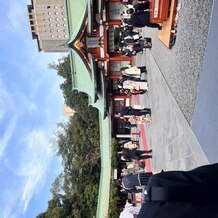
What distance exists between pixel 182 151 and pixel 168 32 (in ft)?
17.0

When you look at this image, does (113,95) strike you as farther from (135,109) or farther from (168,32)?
(168,32)

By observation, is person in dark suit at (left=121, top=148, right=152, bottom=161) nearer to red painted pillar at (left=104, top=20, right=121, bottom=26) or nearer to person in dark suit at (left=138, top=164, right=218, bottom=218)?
red painted pillar at (left=104, top=20, right=121, bottom=26)

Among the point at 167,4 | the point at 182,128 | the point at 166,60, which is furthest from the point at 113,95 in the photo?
the point at 182,128

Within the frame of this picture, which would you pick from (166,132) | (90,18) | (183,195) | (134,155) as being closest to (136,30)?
(90,18)

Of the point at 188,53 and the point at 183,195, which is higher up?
the point at 183,195

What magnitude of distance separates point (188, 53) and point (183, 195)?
29.9 feet

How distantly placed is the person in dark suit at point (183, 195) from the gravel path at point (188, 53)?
6.94 meters

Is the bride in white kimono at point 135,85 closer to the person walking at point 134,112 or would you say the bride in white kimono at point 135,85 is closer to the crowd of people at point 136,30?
the person walking at point 134,112

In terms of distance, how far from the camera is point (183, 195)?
4402 millimetres

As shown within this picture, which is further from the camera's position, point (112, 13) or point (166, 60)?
point (112, 13)

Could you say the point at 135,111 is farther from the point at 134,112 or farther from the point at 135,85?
the point at 135,85

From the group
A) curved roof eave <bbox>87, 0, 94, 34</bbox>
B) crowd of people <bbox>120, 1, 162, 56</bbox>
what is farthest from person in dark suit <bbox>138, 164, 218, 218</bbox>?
curved roof eave <bbox>87, 0, 94, 34</bbox>

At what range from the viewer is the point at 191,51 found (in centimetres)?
1255

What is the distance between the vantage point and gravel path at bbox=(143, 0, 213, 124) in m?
11.3
